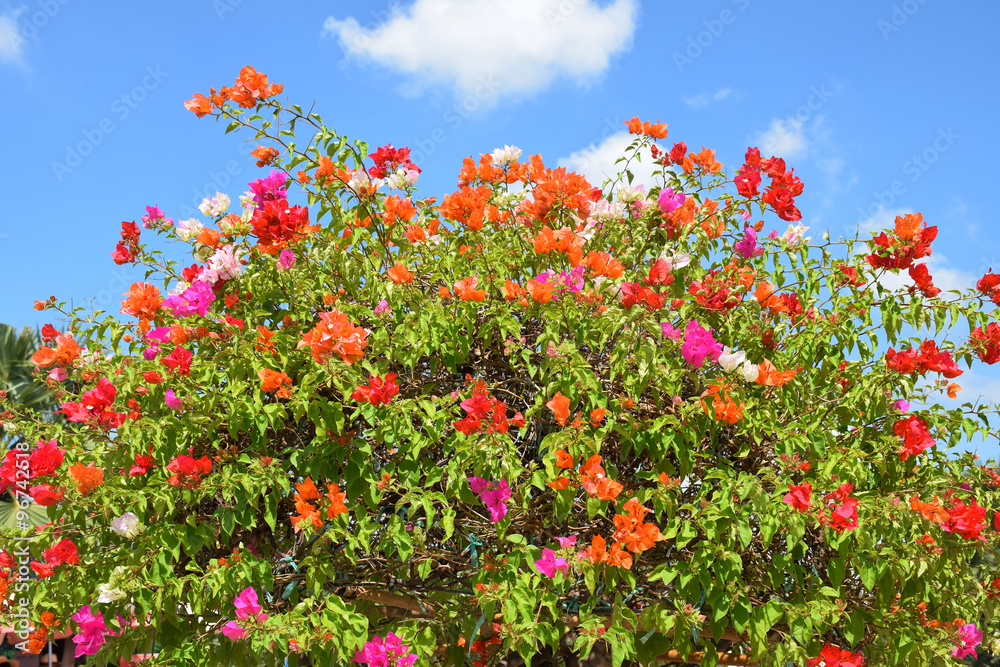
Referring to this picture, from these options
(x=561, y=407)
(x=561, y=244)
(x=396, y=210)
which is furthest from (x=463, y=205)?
(x=561, y=407)

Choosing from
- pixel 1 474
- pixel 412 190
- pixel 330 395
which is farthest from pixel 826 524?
pixel 1 474

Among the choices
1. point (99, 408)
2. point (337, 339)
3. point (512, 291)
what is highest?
point (512, 291)

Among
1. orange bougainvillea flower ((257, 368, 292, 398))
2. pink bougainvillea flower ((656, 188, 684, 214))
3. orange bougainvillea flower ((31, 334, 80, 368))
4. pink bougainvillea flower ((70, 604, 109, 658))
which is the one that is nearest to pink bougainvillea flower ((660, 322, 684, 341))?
pink bougainvillea flower ((656, 188, 684, 214))

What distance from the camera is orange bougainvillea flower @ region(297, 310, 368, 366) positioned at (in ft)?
8.68

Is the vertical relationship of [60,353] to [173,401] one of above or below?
above

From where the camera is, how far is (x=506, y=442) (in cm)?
259

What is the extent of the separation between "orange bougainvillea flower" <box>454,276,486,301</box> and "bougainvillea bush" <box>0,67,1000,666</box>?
2cm

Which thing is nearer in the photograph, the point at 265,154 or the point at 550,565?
the point at 550,565

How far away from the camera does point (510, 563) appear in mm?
2625

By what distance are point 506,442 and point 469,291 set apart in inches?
22.3

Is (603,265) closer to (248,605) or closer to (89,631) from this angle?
(248,605)

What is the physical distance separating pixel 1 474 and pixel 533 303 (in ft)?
7.29

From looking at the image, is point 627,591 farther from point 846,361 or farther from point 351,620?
point 846,361

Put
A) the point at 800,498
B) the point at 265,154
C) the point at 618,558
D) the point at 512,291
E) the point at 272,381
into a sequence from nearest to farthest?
the point at 618,558 → the point at 800,498 → the point at 272,381 → the point at 512,291 → the point at 265,154
